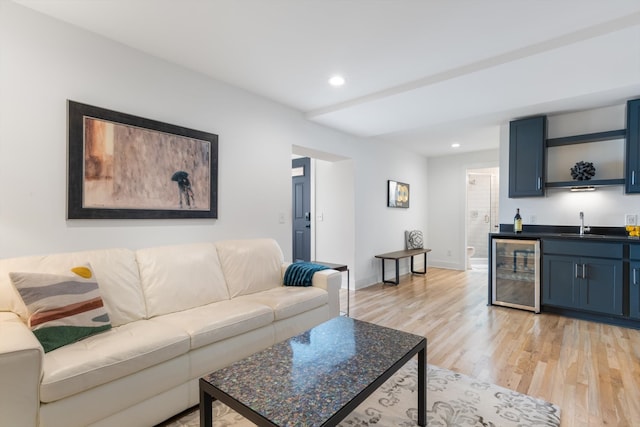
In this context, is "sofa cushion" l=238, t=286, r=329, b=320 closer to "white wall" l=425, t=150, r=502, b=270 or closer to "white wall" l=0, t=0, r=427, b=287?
"white wall" l=0, t=0, r=427, b=287

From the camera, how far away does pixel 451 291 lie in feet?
15.3

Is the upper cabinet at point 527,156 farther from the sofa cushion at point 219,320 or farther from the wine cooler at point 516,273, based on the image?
the sofa cushion at point 219,320

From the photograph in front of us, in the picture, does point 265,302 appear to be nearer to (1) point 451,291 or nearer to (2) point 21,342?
(2) point 21,342

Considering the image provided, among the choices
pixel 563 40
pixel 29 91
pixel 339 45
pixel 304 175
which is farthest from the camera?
pixel 304 175

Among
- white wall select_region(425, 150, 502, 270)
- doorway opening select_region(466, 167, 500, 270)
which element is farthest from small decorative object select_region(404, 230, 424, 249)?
doorway opening select_region(466, 167, 500, 270)

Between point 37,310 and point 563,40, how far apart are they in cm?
373

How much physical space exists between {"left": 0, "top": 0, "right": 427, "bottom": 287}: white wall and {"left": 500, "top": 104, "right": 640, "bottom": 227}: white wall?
8.83ft

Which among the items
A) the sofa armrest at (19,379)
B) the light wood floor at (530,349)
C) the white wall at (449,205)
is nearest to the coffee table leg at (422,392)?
the light wood floor at (530,349)

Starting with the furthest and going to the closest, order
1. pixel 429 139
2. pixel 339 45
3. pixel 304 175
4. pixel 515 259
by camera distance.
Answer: pixel 304 175, pixel 429 139, pixel 515 259, pixel 339 45

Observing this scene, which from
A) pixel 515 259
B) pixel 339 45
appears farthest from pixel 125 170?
pixel 515 259

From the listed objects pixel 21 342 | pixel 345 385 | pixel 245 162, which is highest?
pixel 245 162

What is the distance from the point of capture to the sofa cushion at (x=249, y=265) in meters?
2.73

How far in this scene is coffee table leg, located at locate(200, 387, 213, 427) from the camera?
4.23 feet

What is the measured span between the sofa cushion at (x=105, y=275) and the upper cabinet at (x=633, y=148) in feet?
16.0
